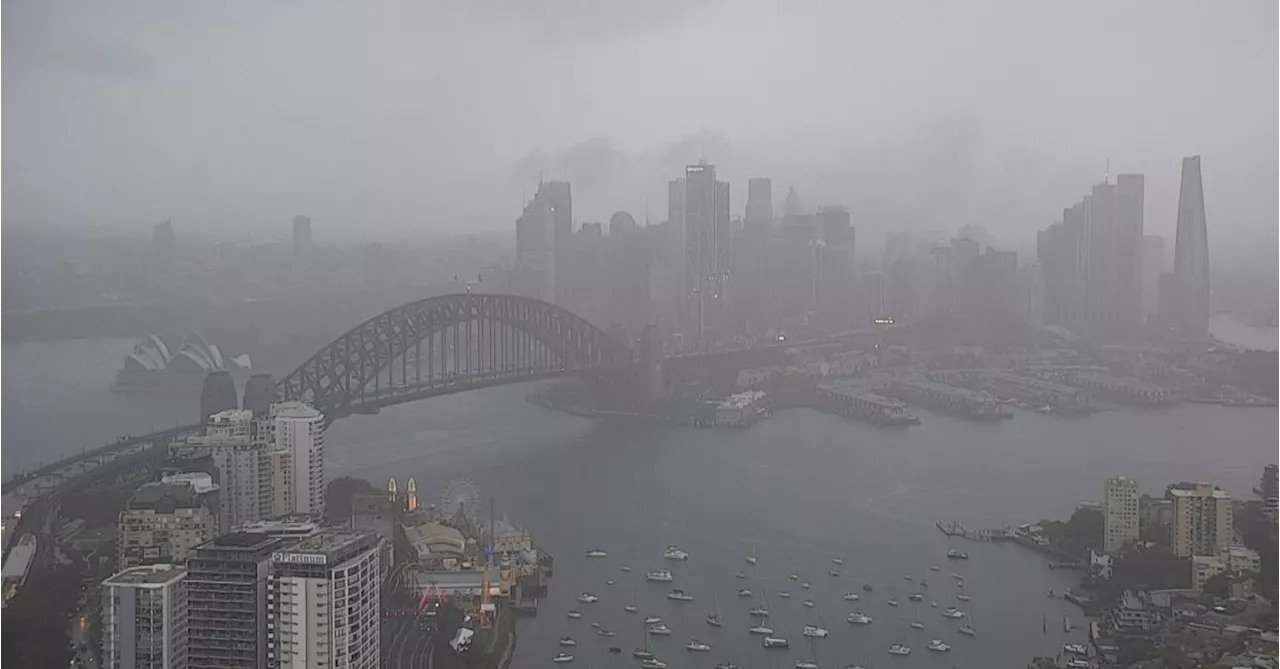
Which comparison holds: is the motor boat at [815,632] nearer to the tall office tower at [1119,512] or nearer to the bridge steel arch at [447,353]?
the tall office tower at [1119,512]

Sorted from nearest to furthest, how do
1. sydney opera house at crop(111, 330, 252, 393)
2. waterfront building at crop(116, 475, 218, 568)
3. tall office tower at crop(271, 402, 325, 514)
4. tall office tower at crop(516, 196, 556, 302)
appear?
1. waterfront building at crop(116, 475, 218, 568)
2. tall office tower at crop(271, 402, 325, 514)
3. sydney opera house at crop(111, 330, 252, 393)
4. tall office tower at crop(516, 196, 556, 302)

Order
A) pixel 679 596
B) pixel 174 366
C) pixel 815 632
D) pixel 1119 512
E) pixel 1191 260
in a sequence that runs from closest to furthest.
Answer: pixel 815 632 → pixel 679 596 → pixel 1119 512 → pixel 1191 260 → pixel 174 366

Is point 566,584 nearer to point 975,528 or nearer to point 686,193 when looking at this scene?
point 975,528

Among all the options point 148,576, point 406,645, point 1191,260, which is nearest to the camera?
point 148,576

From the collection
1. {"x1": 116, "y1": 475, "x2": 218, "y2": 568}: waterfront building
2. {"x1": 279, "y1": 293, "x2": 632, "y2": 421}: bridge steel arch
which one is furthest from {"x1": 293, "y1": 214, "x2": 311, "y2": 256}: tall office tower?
{"x1": 116, "y1": 475, "x2": 218, "y2": 568}: waterfront building

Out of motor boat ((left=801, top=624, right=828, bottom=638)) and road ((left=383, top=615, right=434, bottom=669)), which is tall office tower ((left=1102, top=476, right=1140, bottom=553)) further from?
road ((left=383, top=615, right=434, bottom=669))

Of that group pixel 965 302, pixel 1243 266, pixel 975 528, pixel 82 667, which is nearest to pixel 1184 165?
pixel 1243 266

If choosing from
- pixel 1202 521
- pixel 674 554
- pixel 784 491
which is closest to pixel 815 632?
pixel 674 554

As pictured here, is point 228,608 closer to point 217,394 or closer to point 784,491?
point 784,491
